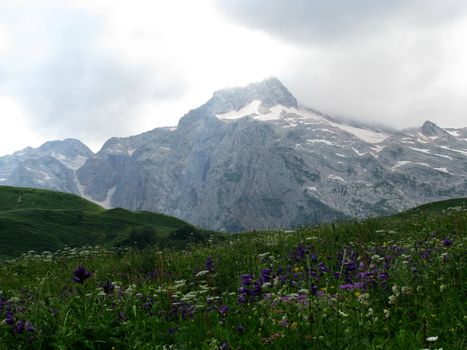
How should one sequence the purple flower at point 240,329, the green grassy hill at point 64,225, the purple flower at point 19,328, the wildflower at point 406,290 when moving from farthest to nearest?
the green grassy hill at point 64,225 < the wildflower at point 406,290 < the purple flower at point 240,329 < the purple flower at point 19,328

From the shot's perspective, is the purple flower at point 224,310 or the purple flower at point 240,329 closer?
the purple flower at point 240,329

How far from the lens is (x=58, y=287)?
40.9 feet

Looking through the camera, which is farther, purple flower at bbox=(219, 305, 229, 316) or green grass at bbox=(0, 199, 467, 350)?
purple flower at bbox=(219, 305, 229, 316)

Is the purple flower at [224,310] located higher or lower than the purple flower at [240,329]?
higher

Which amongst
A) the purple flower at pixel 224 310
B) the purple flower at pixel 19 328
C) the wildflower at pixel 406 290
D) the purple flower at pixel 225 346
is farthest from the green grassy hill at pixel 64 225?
the purple flower at pixel 225 346

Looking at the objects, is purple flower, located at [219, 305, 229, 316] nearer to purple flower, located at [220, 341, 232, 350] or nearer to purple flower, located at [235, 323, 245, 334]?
purple flower, located at [235, 323, 245, 334]

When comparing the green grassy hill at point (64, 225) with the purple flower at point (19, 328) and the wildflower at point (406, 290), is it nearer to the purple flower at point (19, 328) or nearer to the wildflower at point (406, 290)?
the purple flower at point (19, 328)

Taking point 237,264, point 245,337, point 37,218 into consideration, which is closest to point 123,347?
point 245,337

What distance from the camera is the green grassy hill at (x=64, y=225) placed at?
62.4 meters

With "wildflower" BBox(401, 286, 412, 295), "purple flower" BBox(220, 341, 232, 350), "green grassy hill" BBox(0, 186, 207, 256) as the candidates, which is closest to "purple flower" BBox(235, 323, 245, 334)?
"purple flower" BBox(220, 341, 232, 350)

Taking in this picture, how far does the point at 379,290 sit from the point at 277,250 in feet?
25.6

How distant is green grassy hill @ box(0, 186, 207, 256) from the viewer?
62.4 m

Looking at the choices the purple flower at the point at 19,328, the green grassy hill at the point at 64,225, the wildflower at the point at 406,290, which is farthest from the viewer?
the green grassy hill at the point at 64,225

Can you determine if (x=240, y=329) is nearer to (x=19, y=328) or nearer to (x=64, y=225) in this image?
(x=19, y=328)
